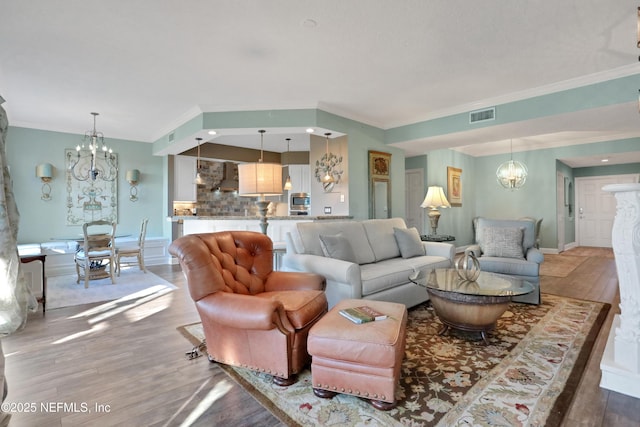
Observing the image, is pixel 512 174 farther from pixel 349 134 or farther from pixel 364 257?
pixel 364 257

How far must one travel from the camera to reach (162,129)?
6090 millimetres

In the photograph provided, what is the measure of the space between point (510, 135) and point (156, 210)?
276 inches

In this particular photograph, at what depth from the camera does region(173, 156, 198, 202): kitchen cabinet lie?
6.92m

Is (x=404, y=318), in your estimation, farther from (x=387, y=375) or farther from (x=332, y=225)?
(x=332, y=225)

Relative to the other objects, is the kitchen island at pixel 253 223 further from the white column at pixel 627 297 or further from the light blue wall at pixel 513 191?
the light blue wall at pixel 513 191

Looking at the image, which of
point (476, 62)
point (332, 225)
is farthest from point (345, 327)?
point (476, 62)

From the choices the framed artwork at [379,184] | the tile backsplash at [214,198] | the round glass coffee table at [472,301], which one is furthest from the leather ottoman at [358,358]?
the tile backsplash at [214,198]

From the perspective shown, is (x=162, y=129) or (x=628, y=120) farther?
(x=162, y=129)

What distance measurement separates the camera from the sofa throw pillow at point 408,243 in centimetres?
409

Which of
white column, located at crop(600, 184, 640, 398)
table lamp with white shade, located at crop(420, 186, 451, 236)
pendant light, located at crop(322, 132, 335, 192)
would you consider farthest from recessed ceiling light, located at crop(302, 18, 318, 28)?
table lamp with white shade, located at crop(420, 186, 451, 236)

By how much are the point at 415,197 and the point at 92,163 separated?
22.0 ft

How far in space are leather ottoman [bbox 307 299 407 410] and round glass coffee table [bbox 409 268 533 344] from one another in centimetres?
93

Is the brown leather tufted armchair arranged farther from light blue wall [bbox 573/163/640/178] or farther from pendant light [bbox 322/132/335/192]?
light blue wall [bbox 573/163/640/178]

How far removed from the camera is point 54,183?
5945mm
